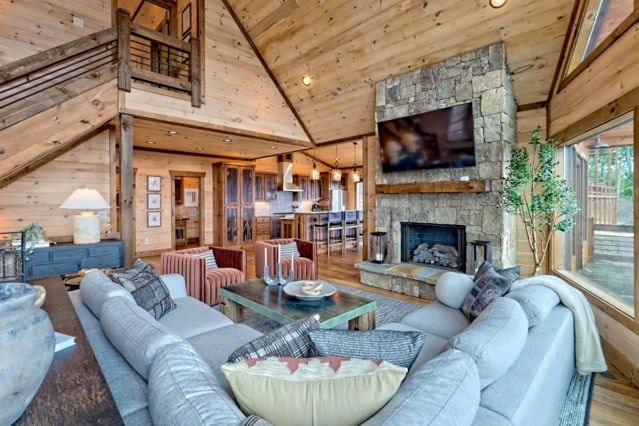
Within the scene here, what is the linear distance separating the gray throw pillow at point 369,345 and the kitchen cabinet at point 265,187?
821cm

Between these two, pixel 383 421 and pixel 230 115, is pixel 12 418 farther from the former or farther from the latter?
pixel 230 115

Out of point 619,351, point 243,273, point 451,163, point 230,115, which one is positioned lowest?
point 619,351

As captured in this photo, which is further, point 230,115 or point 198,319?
point 230,115

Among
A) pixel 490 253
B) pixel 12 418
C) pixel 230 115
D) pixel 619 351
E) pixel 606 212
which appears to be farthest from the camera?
pixel 230 115

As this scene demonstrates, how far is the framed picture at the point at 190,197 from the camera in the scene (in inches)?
373

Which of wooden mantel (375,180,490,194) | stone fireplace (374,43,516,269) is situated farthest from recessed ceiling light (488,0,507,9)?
wooden mantel (375,180,490,194)

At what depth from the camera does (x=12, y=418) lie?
2.37 ft

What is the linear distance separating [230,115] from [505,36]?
13.2 feet


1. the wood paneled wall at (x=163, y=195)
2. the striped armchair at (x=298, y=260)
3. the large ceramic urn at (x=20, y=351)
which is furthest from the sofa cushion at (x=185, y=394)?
the wood paneled wall at (x=163, y=195)

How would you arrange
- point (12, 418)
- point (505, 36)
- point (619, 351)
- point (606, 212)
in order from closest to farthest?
point (12, 418), point (619, 351), point (606, 212), point (505, 36)

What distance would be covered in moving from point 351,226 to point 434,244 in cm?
368

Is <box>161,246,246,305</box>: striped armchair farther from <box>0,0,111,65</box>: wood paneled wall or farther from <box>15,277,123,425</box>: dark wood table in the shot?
<box>0,0,111,65</box>: wood paneled wall

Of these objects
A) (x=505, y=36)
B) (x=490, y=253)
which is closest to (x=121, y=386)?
(x=490, y=253)

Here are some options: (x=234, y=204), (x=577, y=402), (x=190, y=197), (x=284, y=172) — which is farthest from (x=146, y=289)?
(x=190, y=197)
